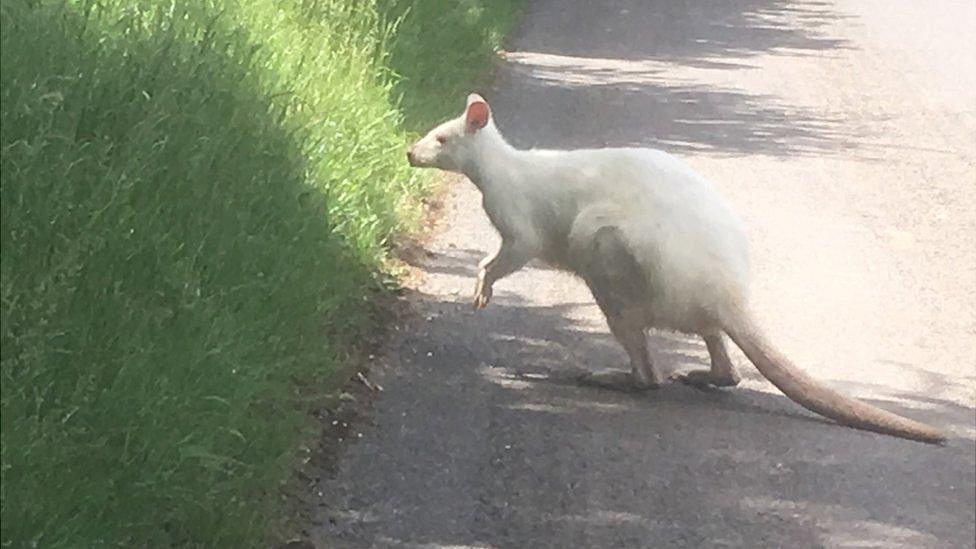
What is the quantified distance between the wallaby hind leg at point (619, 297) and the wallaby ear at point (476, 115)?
88cm

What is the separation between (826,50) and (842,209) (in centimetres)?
612

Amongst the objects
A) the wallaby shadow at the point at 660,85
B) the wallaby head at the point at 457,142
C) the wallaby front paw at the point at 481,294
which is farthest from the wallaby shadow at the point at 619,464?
the wallaby shadow at the point at 660,85

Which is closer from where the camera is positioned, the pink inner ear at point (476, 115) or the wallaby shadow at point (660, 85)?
the pink inner ear at point (476, 115)

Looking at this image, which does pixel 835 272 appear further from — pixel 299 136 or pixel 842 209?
pixel 299 136

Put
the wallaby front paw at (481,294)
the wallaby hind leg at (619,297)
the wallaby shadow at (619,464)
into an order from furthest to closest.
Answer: the wallaby front paw at (481,294) < the wallaby hind leg at (619,297) < the wallaby shadow at (619,464)

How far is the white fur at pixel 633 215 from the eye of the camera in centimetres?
675

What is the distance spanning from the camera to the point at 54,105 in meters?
5.30

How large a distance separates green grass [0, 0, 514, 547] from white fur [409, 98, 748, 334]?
689 mm

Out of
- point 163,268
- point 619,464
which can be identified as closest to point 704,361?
point 619,464

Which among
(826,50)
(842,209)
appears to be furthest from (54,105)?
(826,50)

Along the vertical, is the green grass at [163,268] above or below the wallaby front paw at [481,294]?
above

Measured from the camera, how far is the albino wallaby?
6727mm

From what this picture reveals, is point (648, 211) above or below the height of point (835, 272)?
above

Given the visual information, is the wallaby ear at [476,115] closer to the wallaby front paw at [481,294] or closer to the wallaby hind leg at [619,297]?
the wallaby front paw at [481,294]
